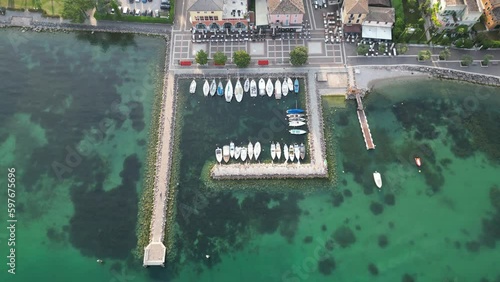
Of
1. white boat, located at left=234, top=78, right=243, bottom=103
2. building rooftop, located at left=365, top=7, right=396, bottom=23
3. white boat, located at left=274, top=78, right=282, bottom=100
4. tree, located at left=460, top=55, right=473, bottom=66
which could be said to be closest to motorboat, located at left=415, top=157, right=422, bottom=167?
tree, located at left=460, top=55, right=473, bottom=66

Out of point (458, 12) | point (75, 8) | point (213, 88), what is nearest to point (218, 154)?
point (213, 88)

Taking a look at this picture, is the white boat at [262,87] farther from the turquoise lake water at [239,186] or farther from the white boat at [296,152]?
the white boat at [296,152]

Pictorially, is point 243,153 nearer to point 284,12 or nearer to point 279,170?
point 279,170

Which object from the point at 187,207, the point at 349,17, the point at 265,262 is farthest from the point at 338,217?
the point at 349,17

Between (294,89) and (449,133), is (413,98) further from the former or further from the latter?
(294,89)

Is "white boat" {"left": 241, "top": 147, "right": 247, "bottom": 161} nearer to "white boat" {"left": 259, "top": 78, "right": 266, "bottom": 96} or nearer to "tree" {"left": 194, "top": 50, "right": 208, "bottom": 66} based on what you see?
"white boat" {"left": 259, "top": 78, "right": 266, "bottom": 96}

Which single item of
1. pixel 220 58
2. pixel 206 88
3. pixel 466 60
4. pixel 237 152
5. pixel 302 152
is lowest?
pixel 302 152

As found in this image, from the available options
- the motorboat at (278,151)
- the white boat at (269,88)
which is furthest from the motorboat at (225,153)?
the white boat at (269,88)
